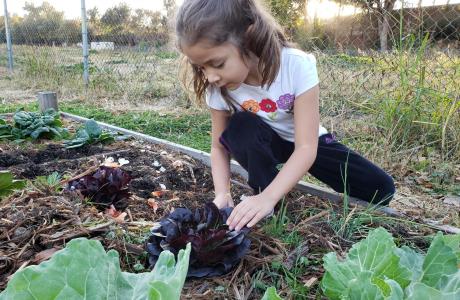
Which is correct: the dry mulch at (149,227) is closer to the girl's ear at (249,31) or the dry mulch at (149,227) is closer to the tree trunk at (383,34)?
the girl's ear at (249,31)

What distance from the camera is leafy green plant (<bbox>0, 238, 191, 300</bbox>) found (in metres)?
0.66

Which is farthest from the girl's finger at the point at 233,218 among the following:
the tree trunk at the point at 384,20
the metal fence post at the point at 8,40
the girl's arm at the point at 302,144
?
the metal fence post at the point at 8,40

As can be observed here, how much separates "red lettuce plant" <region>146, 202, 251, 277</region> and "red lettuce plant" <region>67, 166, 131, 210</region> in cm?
56

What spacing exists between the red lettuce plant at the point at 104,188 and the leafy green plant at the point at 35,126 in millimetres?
1648

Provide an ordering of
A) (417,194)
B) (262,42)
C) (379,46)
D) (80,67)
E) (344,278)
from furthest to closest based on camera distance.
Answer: (80,67), (379,46), (417,194), (262,42), (344,278)

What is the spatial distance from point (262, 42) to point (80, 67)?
23.4 ft

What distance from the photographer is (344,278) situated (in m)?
0.95

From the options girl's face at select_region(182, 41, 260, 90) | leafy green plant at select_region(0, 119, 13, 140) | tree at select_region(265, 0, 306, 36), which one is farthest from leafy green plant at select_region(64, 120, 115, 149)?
tree at select_region(265, 0, 306, 36)

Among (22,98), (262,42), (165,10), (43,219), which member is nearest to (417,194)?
(262,42)

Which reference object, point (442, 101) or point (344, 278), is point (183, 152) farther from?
point (344, 278)

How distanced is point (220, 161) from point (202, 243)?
0.87 meters

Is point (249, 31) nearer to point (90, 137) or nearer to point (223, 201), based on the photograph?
point (223, 201)

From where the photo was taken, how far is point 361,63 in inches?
157

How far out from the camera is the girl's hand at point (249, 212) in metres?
1.48
